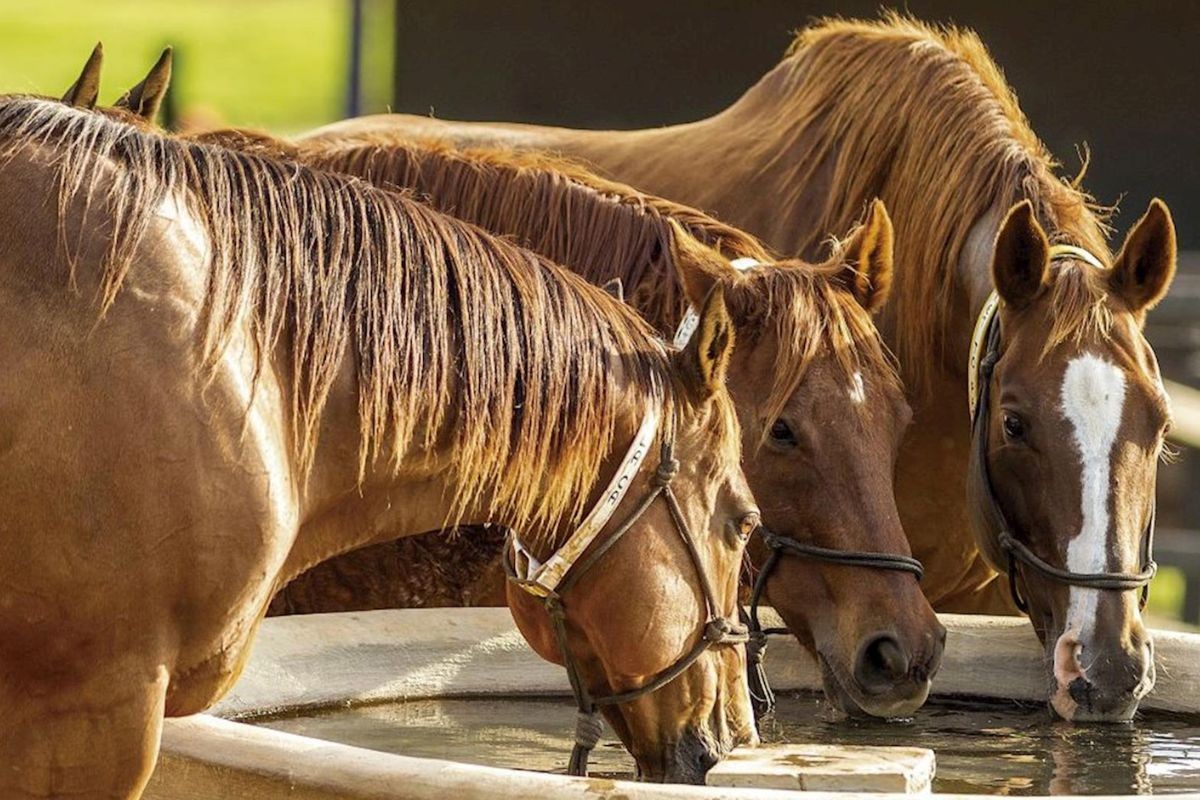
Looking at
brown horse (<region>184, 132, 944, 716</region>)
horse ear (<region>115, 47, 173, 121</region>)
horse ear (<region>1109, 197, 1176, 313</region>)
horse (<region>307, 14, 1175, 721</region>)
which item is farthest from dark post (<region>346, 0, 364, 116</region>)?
horse ear (<region>1109, 197, 1176, 313</region>)

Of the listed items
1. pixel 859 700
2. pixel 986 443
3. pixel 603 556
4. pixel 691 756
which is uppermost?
pixel 603 556

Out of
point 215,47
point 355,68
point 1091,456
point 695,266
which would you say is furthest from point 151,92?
point 215,47

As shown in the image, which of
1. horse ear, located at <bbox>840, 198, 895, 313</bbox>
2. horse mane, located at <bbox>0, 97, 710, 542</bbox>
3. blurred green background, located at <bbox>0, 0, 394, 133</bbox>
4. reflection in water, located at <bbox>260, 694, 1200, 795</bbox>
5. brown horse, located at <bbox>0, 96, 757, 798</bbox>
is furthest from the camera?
blurred green background, located at <bbox>0, 0, 394, 133</bbox>

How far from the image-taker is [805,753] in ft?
8.91

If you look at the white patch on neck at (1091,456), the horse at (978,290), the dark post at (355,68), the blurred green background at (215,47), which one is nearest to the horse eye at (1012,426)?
the horse at (978,290)

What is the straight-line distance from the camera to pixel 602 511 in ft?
8.57

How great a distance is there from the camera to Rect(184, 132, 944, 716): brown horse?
3408 millimetres

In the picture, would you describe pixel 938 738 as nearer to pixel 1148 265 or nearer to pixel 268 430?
pixel 1148 265

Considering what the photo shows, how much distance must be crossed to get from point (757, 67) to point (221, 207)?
576 cm

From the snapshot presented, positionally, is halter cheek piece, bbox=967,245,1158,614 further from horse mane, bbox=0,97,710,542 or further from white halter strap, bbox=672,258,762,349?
horse mane, bbox=0,97,710,542

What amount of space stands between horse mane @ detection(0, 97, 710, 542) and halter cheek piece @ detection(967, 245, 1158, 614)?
119cm

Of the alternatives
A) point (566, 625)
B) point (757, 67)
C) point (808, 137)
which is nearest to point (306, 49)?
point (757, 67)

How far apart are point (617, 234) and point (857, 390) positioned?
0.65 m

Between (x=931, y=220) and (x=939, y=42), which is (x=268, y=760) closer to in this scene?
(x=931, y=220)
